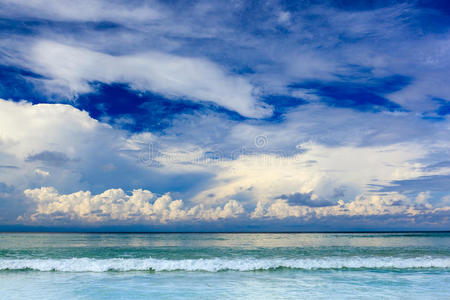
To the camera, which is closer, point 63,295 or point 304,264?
point 63,295

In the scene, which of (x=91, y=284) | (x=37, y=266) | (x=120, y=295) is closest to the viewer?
(x=120, y=295)

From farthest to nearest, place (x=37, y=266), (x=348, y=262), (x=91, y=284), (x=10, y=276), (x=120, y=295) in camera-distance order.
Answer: (x=348, y=262), (x=37, y=266), (x=10, y=276), (x=91, y=284), (x=120, y=295)

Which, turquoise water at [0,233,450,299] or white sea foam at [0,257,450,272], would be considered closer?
turquoise water at [0,233,450,299]

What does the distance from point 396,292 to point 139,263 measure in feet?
50.1

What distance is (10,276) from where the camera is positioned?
18125 millimetres

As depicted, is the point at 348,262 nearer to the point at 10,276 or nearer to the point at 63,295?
the point at 63,295

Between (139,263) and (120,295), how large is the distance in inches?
302

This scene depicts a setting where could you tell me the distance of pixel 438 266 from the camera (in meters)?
21.8

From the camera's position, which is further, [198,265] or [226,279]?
[198,265]

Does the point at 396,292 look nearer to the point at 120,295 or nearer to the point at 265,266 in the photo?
the point at 265,266

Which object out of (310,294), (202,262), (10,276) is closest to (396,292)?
(310,294)

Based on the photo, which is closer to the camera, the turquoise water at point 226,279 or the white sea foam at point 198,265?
the turquoise water at point 226,279

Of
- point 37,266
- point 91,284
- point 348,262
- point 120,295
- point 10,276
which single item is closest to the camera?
point 120,295

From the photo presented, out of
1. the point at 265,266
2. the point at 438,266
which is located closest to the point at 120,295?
the point at 265,266
